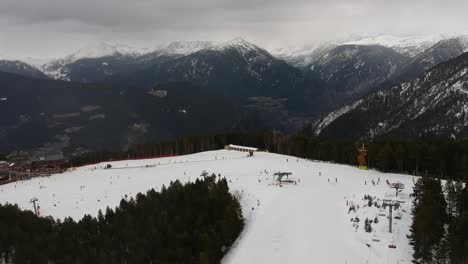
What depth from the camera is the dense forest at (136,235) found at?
56.4 metres

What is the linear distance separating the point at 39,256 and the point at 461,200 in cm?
5303

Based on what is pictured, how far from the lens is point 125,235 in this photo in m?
59.6

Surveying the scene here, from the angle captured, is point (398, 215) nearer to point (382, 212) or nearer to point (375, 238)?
point (382, 212)

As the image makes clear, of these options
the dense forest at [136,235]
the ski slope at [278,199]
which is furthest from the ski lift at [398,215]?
the dense forest at [136,235]

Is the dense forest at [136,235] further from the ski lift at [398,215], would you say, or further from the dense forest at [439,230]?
the dense forest at [439,230]

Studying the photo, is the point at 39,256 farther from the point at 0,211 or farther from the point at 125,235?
the point at 0,211

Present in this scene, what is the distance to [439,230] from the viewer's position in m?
54.9

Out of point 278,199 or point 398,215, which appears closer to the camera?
point 398,215

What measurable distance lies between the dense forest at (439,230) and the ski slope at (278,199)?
226 cm

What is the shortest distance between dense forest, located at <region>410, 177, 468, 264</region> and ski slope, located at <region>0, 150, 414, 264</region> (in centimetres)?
A: 226

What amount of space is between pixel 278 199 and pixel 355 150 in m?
56.2

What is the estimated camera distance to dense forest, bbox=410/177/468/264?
5075 centimetres

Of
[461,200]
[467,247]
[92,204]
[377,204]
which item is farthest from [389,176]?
[92,204]

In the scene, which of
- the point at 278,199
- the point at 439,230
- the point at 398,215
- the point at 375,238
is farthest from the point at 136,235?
the point at 398,215
